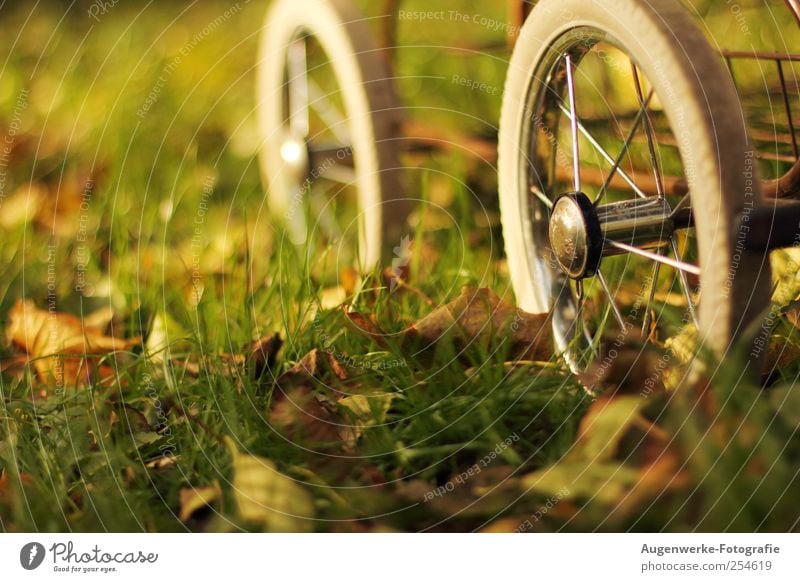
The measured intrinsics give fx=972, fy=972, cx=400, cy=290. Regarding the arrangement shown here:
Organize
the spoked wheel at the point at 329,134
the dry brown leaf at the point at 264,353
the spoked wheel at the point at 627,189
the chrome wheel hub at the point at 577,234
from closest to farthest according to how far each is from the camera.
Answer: the spoked wheel at the point at 627,189 < the chrome wheel hub at the point at 577,234 < the dry brown leaf at the point at 264,353 < the spoked wheel at the point at 329,134

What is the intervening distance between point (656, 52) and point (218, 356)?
0.43m

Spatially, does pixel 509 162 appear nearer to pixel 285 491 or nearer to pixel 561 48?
pixel 561 48

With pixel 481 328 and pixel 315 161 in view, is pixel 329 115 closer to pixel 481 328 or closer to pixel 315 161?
pixel 315 161

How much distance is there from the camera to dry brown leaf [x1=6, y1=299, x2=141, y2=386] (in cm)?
85

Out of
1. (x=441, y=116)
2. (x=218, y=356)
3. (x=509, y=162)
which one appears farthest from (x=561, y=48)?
(x=441, y=116)

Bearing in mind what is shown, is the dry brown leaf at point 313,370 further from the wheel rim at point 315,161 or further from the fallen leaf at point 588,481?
the wheel rim at point 315,161

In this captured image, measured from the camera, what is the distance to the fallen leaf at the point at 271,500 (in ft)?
2.10

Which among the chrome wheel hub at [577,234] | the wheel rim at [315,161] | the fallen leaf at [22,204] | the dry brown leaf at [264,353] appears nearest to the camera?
the chrome wheel hub at [577,234]

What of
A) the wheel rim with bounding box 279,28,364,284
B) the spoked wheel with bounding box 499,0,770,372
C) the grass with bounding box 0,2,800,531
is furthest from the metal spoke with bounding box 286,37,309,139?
the spoked wheel with bounding box 499,0,770,372

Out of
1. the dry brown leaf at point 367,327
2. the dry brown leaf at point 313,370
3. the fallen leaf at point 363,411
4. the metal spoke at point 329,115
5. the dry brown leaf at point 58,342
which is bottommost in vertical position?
the fallen leaf at point 363,411

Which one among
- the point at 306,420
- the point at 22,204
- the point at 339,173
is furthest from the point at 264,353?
the point at 22,204

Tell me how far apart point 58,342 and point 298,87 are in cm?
50

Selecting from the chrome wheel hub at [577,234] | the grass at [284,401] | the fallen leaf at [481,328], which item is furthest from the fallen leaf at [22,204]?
the chrome wheel hub at [577,234]

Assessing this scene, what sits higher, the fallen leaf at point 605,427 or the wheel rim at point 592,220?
the wheel rim at point 592,220
